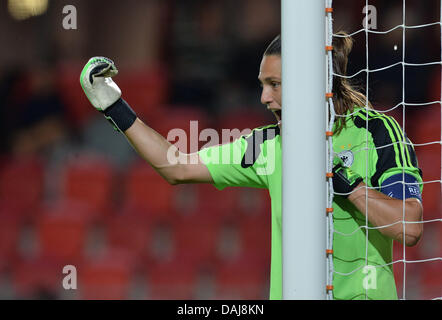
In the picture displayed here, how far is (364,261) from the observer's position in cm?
134

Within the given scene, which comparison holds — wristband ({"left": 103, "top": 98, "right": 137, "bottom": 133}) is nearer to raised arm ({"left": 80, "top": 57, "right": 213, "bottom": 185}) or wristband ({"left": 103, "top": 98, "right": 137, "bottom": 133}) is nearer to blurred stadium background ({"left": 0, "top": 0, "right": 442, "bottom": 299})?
raised arm ({"left": 80, "top": 57, "right": 213, "bottom": 185})

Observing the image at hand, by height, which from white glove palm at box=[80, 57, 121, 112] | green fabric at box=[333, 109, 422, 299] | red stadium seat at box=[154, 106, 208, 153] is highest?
red stadium seat at box=[154, 106, 208, 153]

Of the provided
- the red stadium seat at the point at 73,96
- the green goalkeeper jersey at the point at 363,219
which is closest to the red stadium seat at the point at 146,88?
the red stadium seat at the point at 73,96

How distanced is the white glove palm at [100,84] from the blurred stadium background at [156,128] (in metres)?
→ 1.97

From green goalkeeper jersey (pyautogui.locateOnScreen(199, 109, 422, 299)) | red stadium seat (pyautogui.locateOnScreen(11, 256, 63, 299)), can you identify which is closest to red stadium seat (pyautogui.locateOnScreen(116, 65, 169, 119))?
red stadium seat (pyautogui.locateOnScreen(11, 256, 63, 299))

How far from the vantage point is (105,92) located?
1430 mm

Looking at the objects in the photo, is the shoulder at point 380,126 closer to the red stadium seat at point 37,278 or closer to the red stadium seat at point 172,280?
the red stadium seat at point 172,280

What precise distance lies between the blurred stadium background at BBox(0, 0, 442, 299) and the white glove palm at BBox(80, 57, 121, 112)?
1.97m

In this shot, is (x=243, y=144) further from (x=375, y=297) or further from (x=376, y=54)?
(x=376, y=54)

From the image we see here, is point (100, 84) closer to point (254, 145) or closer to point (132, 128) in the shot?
point (132, 128)

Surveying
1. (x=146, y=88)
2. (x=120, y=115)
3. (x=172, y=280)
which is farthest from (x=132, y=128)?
(x=146, y=88)

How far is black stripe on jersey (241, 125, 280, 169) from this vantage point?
1506 millimetres
